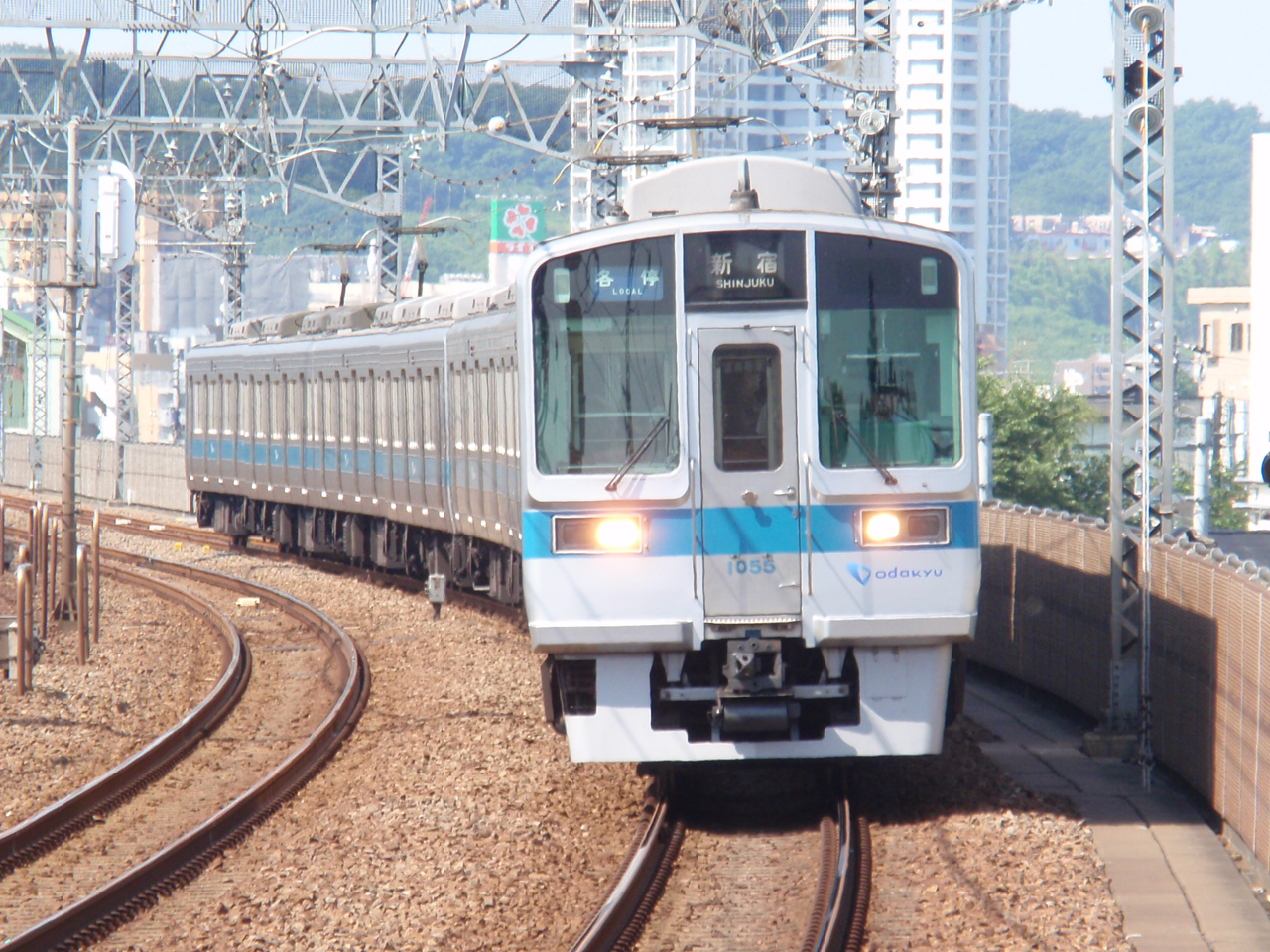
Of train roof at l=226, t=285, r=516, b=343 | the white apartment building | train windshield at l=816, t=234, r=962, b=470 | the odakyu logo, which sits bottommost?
the odakyu logo

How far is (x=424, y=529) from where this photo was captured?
20000 mm

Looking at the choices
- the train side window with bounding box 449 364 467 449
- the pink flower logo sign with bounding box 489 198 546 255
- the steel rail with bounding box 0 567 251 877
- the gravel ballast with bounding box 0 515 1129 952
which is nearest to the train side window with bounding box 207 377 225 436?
the train side window with bounding box 449 364 467 449

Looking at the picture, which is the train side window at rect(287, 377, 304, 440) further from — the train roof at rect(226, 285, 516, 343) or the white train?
the white train

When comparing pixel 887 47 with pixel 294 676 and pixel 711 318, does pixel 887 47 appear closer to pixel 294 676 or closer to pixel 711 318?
pixel 294 676

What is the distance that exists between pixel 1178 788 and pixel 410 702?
5.37m

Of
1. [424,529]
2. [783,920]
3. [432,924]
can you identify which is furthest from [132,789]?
[424,529]

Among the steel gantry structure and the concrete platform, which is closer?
the concrete platform

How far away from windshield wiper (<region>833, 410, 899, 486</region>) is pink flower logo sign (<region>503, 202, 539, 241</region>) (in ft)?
160

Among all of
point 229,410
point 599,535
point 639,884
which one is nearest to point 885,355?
point 599,535

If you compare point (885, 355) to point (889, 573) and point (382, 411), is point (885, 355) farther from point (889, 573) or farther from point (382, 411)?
point (382, 411)

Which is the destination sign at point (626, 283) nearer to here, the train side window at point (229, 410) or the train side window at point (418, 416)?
the train side window at point (418, 416)

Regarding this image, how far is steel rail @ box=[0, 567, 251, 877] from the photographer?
28.9ft

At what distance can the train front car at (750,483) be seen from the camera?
336 inches

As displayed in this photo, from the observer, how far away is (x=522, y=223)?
60500mm
